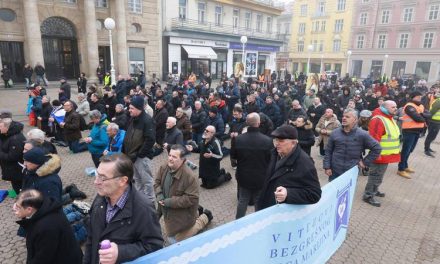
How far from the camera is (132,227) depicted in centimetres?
225

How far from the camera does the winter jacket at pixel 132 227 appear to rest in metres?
2.23

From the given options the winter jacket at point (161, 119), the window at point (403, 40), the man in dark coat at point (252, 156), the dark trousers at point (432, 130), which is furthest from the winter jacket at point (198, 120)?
the window at point (403, 40)

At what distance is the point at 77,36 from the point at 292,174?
79.8 feet

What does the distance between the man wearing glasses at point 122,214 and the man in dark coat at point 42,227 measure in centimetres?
58

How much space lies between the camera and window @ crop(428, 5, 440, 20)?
41.3 metres

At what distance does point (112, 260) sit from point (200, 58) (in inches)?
1171

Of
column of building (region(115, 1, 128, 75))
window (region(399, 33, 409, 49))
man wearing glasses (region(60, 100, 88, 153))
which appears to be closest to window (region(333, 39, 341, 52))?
window (region(399, 33, 409, 49))

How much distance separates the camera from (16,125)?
209 inches

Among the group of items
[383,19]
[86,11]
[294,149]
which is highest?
[383,19]

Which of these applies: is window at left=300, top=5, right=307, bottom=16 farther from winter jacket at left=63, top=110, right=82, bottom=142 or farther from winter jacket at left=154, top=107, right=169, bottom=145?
winter jacket at left=63, top=110, right=82, bottom=142

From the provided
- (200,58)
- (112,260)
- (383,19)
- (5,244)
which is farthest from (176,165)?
(383,19)

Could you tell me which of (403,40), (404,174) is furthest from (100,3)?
(403,40)

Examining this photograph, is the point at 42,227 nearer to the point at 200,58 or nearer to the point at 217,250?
the point at 217,250

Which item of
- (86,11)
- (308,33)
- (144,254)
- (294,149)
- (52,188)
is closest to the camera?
(144,254)
